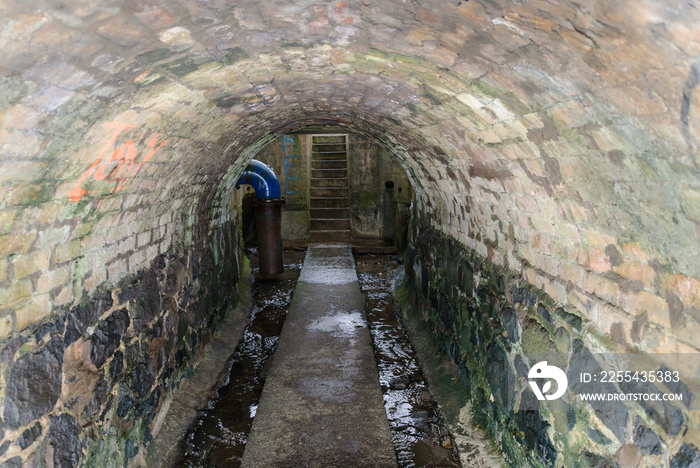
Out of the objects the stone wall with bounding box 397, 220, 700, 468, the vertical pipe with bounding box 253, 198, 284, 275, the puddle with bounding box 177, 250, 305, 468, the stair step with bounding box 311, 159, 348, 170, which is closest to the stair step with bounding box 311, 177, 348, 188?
the stair step with bounding box 311, 159, 348, 170

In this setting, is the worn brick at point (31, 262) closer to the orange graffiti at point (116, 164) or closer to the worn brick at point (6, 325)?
the worn brick at point (6, 325)

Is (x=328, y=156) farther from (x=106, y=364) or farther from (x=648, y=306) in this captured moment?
(x=648, y=306)

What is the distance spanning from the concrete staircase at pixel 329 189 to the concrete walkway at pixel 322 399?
5.77 metres

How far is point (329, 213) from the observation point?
1388cm

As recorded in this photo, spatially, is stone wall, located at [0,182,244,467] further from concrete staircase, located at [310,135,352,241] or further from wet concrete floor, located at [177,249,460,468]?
concrete staircase, located at [310,135,352,241]

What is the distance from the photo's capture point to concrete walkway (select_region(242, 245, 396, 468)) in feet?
12.7

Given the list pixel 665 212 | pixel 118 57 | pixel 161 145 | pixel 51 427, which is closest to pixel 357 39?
pixel 118 57

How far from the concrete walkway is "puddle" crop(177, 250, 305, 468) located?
251mm

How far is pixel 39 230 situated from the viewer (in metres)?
2.65

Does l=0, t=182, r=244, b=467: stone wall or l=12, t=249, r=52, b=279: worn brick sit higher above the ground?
l=12, t=249, r=52, b=279: worn brick

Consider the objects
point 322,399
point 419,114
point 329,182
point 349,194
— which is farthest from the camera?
point 329,182

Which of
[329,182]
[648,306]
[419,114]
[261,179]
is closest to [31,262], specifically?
[419,114]

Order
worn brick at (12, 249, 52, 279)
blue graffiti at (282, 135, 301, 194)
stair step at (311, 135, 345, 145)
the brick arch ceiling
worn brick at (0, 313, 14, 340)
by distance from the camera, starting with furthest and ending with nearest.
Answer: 1. stair step at (311, 135, 345, 145)
2. blue graffiti at (282, 135, 301, 194)
3. worn brick at (12, 249, 52, 279)
4. worn brick at (0, 313, 14, 340)
5. the brick arch ceiling

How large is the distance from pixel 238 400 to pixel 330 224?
Answer: 28.6ft
